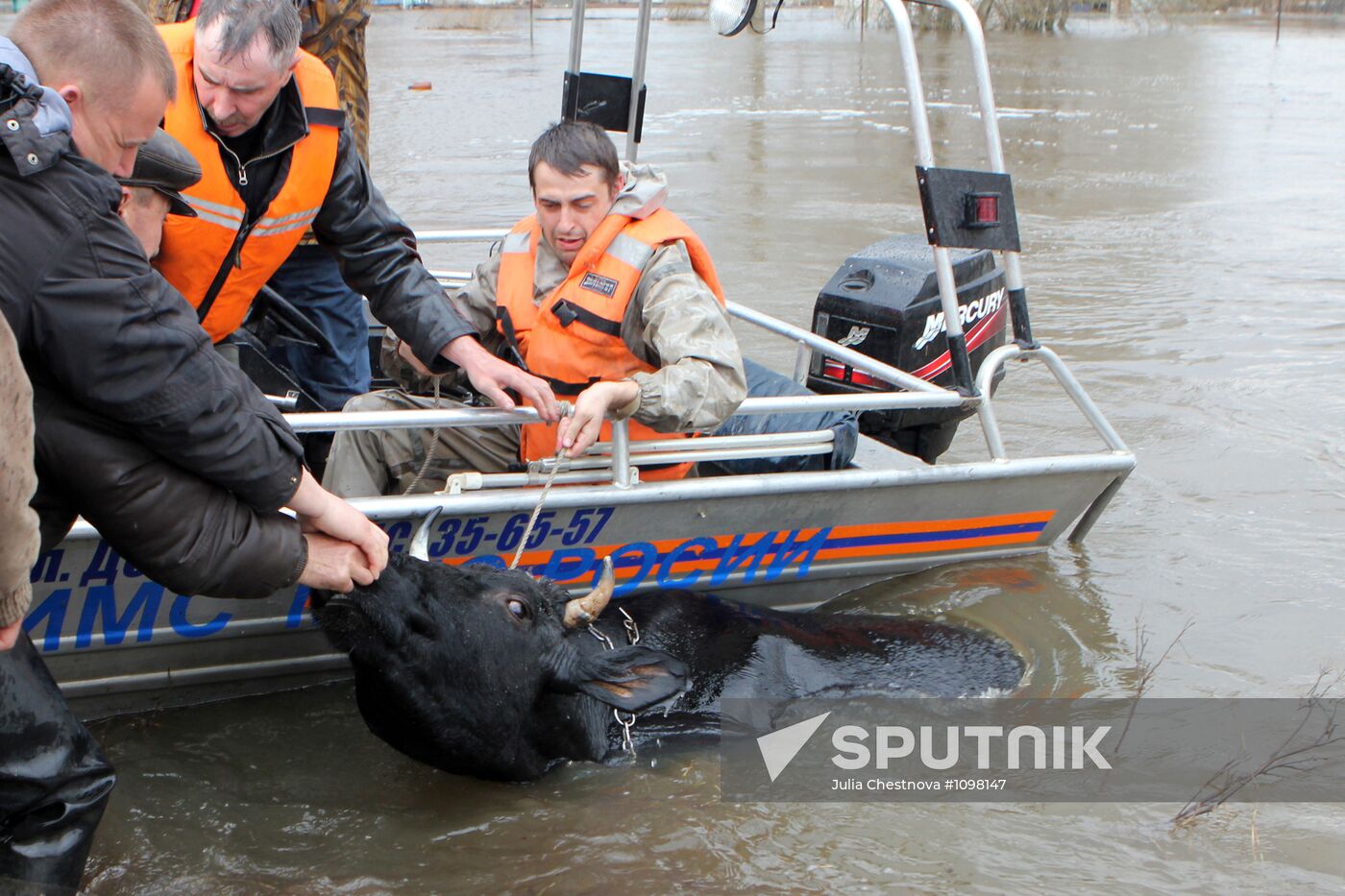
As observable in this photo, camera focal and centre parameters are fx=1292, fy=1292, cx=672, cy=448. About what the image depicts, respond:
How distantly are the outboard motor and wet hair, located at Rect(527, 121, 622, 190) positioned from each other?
175 centimetres

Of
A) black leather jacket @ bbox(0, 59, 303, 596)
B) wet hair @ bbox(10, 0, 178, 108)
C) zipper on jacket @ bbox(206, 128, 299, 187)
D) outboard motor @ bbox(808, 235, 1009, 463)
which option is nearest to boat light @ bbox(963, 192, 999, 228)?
outboard motor @ bbox(808, 235, 1009, 463)

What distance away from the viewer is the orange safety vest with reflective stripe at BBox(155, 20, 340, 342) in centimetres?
394

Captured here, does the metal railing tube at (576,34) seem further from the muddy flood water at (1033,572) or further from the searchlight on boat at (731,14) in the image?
the muddy flood water at (1033,572)

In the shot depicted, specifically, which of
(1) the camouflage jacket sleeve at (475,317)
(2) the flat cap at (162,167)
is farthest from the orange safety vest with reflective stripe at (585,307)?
(2) the flat cap at (162,167)

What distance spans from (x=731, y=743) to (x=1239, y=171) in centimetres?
1338

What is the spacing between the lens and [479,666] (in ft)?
11.5

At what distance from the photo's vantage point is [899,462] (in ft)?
16.2

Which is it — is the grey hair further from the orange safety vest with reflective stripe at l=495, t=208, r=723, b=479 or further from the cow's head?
the cow's head

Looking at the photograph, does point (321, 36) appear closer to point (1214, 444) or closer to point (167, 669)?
point (167, 669)

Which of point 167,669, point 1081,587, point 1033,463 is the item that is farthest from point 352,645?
point 1081,587

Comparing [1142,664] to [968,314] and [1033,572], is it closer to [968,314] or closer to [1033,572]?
[1033,572]

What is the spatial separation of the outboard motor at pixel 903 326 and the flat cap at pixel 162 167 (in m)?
3.02

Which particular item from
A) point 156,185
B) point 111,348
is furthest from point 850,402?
point 111,348

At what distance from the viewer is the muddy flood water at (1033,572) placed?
354 cm
